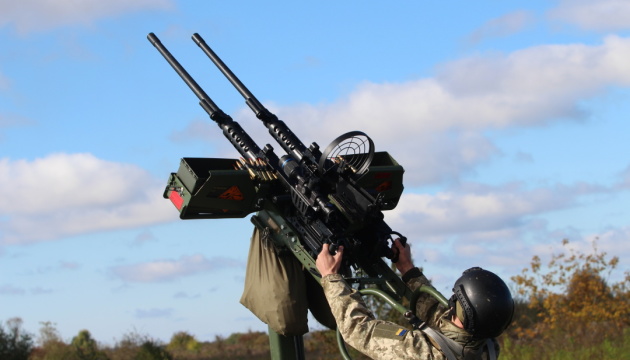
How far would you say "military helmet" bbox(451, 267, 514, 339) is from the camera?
5500 mm

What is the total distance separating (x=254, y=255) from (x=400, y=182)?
1772 mm

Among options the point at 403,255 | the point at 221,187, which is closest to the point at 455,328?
the point at 403,255

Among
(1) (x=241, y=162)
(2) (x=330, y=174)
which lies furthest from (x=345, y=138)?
(1) (x=241, y=162)

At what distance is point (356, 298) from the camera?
624cm

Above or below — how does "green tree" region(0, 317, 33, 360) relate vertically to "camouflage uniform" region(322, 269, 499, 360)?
above

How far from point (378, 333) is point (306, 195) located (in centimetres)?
251

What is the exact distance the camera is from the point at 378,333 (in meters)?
5.85

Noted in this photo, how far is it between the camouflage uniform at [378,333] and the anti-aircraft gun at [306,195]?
104 cm

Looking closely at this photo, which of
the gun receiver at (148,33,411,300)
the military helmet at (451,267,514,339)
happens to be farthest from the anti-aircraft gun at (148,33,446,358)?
the military helmet at (451,267,514,339)

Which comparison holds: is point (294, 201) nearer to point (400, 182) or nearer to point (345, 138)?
point (345, 138)

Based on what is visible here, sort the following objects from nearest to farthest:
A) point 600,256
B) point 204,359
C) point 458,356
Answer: point 458,356, point 600,256, point 204,359

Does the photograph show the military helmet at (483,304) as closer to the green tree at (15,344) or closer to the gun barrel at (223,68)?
the gun barrel at (223,68)

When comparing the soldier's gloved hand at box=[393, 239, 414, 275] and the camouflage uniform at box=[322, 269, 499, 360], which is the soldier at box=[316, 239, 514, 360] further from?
the soldier's gloved hand at box=[393, 239, 414, 275]

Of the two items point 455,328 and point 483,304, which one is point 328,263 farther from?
point 483,304
